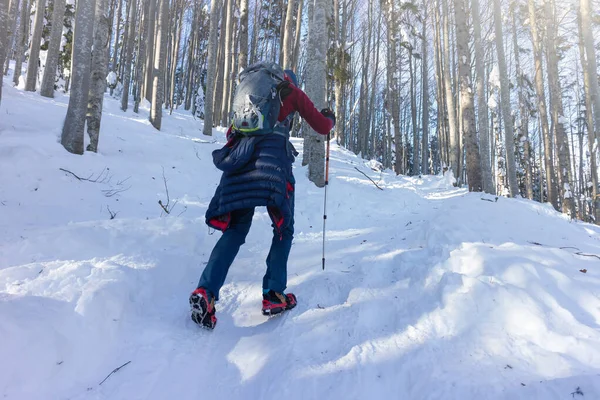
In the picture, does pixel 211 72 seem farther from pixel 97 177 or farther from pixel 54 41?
pixel 97 177

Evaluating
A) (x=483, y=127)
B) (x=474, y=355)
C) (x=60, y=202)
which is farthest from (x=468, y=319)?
(x=483, y=127)

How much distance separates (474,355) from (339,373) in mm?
765

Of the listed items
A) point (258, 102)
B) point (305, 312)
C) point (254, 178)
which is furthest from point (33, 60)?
point (305, 312)

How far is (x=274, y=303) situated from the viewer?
256 centimetres

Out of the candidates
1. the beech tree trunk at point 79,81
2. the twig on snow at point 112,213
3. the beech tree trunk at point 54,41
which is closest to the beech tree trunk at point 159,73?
the beech tree trunk at point 54,41

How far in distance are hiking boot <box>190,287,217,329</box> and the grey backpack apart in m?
1.19

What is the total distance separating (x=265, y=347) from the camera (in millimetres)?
2201

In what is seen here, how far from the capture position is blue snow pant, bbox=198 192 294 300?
7.74 feet

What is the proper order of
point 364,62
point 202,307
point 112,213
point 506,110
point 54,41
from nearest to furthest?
point 202,307 → point 112,213 → point 54,41 → point 506,110 → point 364,62

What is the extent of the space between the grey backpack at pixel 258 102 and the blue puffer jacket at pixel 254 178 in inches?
3.2

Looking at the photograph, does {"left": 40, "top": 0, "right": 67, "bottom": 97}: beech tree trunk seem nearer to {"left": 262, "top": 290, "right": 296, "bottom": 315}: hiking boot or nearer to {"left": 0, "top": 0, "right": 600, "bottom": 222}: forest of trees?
{"left": 0, "top": 0, "right": 600, "bottom": 222}: forest of trees

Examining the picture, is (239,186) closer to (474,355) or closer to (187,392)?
(187,392)

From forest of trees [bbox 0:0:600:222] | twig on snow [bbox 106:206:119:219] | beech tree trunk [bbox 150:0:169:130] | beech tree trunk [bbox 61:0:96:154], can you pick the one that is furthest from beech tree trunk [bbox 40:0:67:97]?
twig on snow [bbox 106:206:119:219]

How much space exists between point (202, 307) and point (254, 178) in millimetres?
965
